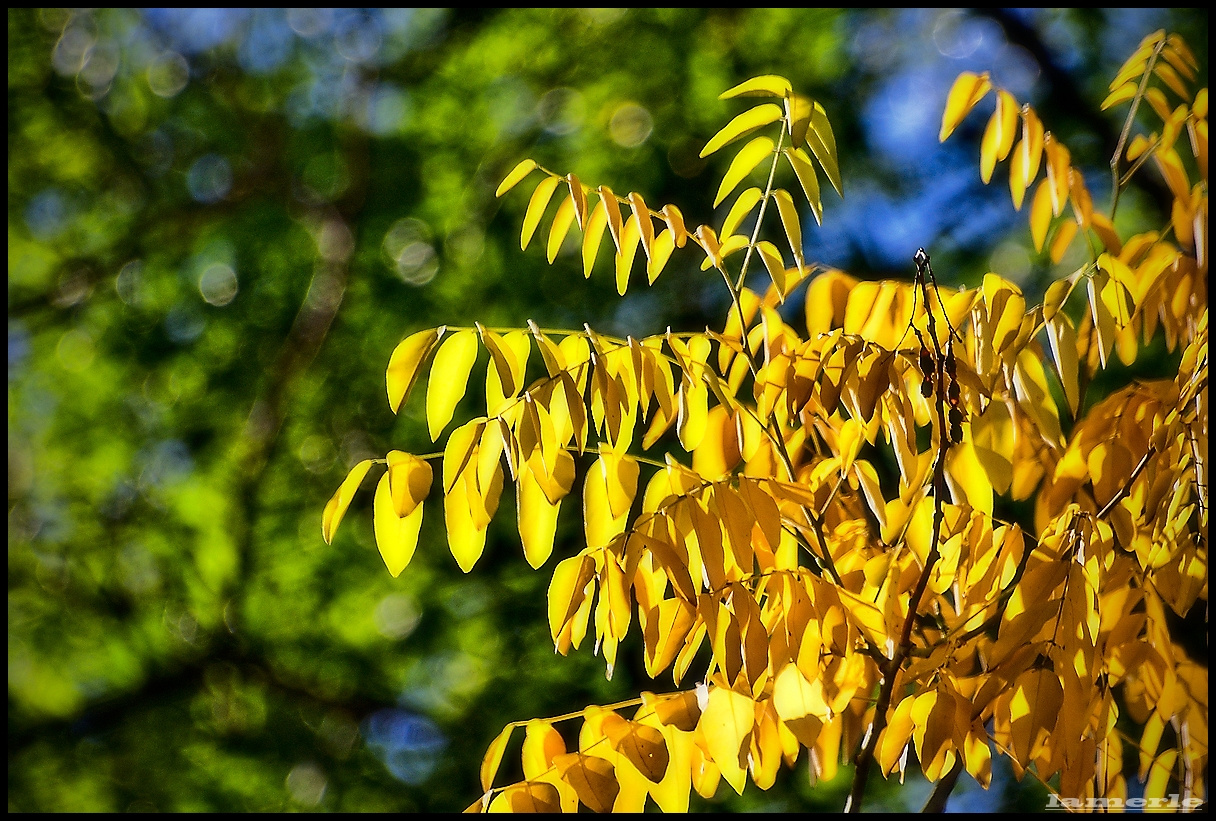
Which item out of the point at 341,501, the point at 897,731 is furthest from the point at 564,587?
the point at 897,731

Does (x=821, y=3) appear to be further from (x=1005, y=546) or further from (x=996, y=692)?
(x=996, y=692)

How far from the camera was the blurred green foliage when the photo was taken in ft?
6.21

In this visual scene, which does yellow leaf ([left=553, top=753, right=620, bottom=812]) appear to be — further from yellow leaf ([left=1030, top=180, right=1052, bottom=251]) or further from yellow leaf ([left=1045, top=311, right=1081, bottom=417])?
yellow leaf ([left=1030, top=180, right=1052, bottom=251])

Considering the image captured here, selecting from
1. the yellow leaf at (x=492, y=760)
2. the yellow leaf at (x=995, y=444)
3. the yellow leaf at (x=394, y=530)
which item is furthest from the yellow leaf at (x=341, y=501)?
the yellow leaf at (x=995, y=444)

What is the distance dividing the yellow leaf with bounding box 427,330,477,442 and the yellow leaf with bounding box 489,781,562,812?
0.32 meters

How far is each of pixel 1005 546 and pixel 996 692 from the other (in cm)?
15

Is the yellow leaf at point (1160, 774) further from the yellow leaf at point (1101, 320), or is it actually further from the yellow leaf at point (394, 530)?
the yellow leaf at point (394, 530)

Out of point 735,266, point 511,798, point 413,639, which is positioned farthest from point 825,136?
point 413,639

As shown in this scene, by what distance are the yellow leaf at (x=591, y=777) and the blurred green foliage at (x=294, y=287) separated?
3.69ft

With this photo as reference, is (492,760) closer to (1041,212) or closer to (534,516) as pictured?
(534,516)

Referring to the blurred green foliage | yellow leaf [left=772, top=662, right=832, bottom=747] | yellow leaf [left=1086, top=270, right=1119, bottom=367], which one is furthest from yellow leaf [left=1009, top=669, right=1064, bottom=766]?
the blurred green foliage

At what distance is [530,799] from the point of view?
0.74 meters

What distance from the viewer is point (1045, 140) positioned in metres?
1.06

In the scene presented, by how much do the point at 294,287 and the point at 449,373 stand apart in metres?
1.39
